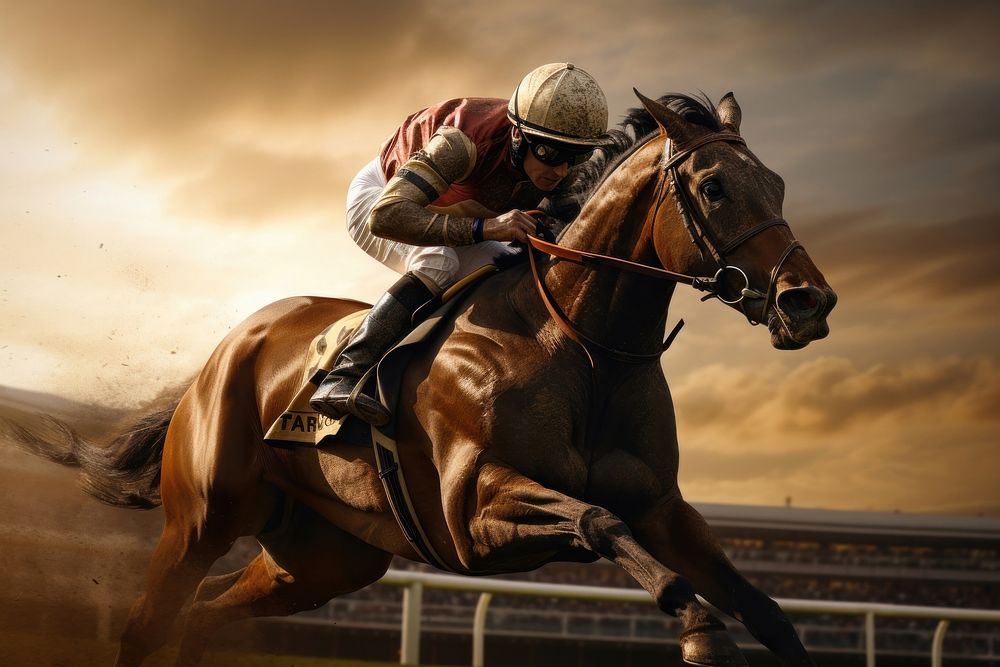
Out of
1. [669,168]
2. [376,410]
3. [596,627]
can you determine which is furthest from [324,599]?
[596,627]

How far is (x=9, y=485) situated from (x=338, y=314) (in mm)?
2010

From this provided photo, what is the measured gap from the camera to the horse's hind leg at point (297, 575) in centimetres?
427

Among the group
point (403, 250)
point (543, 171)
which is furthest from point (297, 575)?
point (543, 171)

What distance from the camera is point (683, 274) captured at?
9.84ft

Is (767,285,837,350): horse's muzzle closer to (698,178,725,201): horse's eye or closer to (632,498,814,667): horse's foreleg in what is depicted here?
(698,178,725,201): horse's eye

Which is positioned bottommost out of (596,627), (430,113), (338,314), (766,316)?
(596,627)

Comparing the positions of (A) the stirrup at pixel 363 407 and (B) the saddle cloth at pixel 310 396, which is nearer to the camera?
(A) the stirrup at pixel 363 407

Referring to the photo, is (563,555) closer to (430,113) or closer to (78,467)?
(430,113)

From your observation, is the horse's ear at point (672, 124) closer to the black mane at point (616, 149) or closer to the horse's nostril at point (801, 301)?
the black mane at point (616, 149)

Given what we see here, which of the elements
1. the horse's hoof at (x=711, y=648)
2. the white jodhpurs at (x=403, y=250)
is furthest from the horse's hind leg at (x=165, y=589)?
the horse's hoof at (x=711, y=648)

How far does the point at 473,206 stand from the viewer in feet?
11.8

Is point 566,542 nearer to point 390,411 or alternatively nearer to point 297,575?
→ point 390,411

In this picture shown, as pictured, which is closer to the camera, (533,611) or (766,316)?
(766,316)

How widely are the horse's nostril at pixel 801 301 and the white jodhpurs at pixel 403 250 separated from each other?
1.21 m
